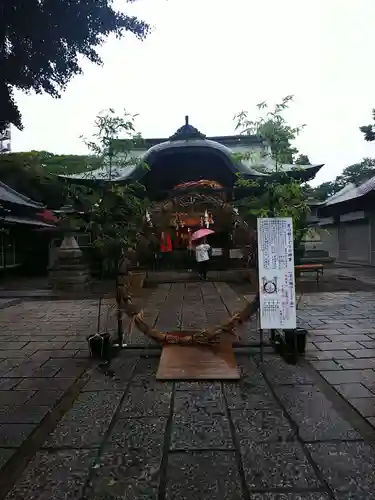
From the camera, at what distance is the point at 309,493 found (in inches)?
87.5

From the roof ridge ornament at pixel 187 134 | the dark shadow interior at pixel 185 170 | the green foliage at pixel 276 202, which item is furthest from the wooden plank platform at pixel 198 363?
the roof ridge ornament at pixel 187 134

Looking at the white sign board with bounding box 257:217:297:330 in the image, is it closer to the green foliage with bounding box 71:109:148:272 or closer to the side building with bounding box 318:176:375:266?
the green foliage with bounding box 71:109:148:272

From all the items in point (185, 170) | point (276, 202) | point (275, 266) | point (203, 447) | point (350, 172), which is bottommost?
point (203, 447)

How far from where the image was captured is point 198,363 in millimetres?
4508

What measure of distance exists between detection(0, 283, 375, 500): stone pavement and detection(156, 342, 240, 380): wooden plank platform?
0.45 ft

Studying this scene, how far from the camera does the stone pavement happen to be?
232 cm

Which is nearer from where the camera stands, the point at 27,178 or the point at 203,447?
the point at 203,447

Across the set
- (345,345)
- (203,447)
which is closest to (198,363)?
(203,447)

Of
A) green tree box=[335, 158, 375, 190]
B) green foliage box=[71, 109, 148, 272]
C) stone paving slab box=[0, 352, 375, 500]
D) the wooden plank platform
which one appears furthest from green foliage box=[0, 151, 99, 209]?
green tree box=[335, 158, 375, 190]

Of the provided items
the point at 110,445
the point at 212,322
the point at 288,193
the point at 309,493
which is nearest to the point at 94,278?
the point at 212,322

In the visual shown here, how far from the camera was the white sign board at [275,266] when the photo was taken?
456cm

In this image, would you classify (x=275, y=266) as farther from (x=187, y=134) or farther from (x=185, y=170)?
(x=185, y=170)

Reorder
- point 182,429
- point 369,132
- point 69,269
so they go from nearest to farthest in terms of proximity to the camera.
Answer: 1. point 182,429
2. point 69,269
3. point 369,132

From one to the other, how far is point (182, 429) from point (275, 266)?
2.36 meters
